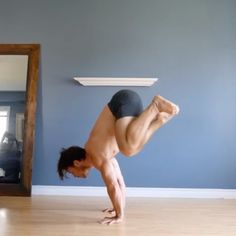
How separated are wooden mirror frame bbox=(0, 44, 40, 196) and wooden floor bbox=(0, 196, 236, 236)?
4.8 inches

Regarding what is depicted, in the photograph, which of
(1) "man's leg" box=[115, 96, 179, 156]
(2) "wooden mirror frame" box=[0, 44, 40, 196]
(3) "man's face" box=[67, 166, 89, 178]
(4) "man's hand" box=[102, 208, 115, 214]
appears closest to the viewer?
(1) "man's leg" box=[115, 96, 179, 156]

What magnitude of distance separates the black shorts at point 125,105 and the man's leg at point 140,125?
4cm

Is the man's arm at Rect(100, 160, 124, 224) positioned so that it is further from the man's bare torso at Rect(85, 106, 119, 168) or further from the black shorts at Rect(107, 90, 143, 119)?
the black shorts at Rect(107, 90, 143, 119)

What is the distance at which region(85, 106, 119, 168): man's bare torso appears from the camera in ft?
8.09

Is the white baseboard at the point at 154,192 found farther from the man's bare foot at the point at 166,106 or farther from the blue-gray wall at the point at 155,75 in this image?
the man's bare foot at the point at 166,106

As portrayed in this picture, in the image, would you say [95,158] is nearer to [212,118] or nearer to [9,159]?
[9,159]

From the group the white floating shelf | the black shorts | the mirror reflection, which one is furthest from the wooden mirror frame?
the black shorts

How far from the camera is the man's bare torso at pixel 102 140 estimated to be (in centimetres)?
247

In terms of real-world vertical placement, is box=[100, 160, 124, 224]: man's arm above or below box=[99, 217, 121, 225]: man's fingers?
above

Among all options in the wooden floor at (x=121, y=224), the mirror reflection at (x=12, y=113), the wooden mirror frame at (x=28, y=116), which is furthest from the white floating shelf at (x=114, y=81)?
the wooden floor at (x=121, y=224)

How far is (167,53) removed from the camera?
3469mm

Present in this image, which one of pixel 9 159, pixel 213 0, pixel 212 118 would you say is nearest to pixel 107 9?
pixel 213 0

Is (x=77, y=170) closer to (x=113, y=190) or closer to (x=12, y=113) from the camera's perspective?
(x=113, y=190)

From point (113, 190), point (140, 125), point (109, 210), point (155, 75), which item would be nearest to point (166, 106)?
point (140, 125)
